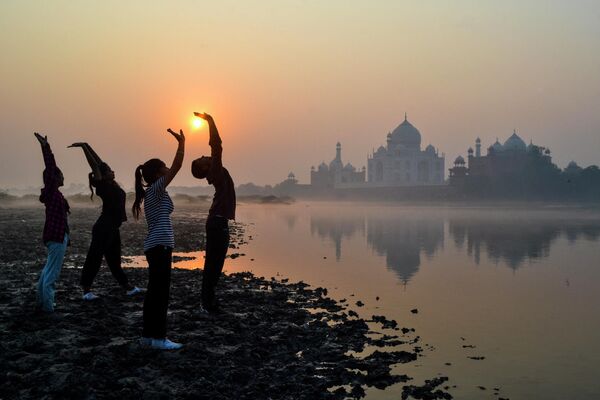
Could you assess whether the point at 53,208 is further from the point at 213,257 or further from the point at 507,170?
the point at 507,170

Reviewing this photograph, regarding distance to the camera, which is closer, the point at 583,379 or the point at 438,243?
the point at 583,379

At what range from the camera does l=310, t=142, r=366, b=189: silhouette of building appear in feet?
474

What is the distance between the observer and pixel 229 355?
20.9ft

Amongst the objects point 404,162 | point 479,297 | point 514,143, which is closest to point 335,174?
point 404,162

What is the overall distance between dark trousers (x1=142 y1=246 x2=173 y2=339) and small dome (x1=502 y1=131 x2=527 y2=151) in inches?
4331

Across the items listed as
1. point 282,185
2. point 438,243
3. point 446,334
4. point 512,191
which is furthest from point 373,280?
point 282,185

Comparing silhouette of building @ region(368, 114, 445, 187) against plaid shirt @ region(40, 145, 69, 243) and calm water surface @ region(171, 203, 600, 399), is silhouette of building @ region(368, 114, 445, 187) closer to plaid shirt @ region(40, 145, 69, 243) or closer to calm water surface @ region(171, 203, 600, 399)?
calm water surface @ region(171, 203, 600, 399)

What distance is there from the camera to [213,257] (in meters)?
8.21

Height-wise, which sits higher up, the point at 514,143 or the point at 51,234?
the point at 514,143

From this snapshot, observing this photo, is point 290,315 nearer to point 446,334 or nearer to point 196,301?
point 196,301

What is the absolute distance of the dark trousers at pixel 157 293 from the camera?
246 inches

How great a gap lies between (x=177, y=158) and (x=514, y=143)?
11376 cm

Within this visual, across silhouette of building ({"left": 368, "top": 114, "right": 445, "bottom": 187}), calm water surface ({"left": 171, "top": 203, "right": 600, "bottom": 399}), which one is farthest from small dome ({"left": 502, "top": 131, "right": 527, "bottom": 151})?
calm water surface ({"left": 171, "top": 203, "right": 600, "bottom": 399})

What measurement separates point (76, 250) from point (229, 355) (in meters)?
12.1
